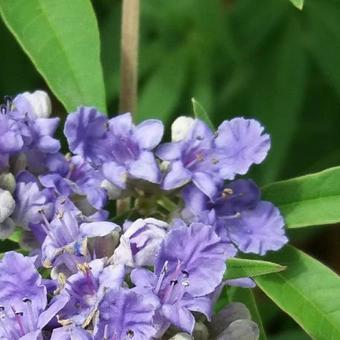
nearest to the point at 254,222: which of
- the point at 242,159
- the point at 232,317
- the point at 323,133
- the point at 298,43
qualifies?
the point at 242,159

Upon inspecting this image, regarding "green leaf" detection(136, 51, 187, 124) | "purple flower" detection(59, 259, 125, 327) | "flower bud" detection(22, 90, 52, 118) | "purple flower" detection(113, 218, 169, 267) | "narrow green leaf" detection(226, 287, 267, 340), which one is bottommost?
"narrow green leaf" detection(226, 287, 267, 340)

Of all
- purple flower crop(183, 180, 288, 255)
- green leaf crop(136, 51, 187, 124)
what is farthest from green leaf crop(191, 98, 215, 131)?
green leaf crop(136, 51, 187, 124)

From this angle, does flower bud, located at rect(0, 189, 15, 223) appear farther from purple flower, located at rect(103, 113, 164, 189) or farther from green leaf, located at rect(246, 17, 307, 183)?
green leaf, located at rect(246, 17, 307, 183)

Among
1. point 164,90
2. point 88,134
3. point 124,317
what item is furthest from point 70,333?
point 164,90

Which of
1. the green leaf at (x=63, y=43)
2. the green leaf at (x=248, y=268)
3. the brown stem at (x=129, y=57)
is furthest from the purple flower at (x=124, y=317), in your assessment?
the brown stem at (x=129, y=57)

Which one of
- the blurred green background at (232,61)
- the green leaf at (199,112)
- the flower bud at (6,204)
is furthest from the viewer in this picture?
the blurred green background at (232,61)

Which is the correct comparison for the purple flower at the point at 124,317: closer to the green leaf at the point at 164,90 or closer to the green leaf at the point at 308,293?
the green leaf at the point at 308,293

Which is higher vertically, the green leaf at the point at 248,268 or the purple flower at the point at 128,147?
the purple flower at the point at 128,147

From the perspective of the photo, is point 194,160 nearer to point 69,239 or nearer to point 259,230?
point 259,230
